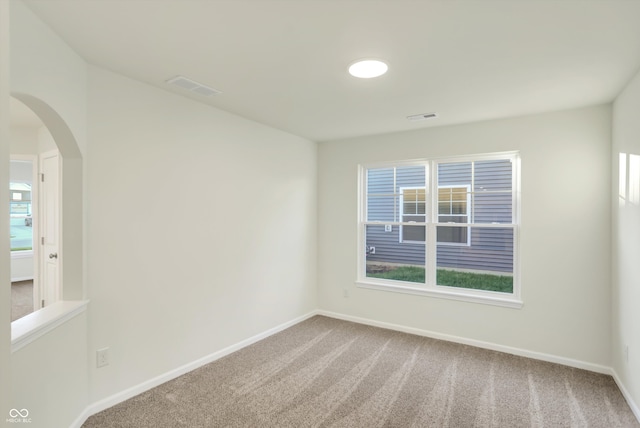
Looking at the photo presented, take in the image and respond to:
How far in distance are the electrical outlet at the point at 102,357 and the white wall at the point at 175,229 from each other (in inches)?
1.5

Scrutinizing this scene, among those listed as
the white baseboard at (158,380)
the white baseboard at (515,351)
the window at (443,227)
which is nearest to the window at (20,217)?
the white baseboard at (158,380)

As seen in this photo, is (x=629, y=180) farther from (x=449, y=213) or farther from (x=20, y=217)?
(x=20, y=217)

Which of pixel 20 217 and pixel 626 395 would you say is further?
pixel 20 217

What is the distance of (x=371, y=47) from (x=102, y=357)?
2.95 meters

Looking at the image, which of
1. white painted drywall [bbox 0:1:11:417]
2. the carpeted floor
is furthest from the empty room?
the carpeted floor

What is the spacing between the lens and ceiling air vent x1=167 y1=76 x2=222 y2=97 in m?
2.65

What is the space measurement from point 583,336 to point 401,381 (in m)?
1.92

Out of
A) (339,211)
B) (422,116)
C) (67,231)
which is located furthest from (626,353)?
(67,231)

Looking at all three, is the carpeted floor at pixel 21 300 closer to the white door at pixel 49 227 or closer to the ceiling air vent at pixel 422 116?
the white door at pixel 49 227

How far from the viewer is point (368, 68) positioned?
2408 millimetres

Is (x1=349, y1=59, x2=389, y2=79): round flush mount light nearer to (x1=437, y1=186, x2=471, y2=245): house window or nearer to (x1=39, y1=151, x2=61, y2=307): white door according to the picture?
(x1=437, y1=186, x2=471, y2=245): house window

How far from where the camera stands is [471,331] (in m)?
3.83

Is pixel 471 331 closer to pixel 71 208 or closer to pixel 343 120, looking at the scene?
pixel 343 120

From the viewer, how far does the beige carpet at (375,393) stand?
7.94 feet
